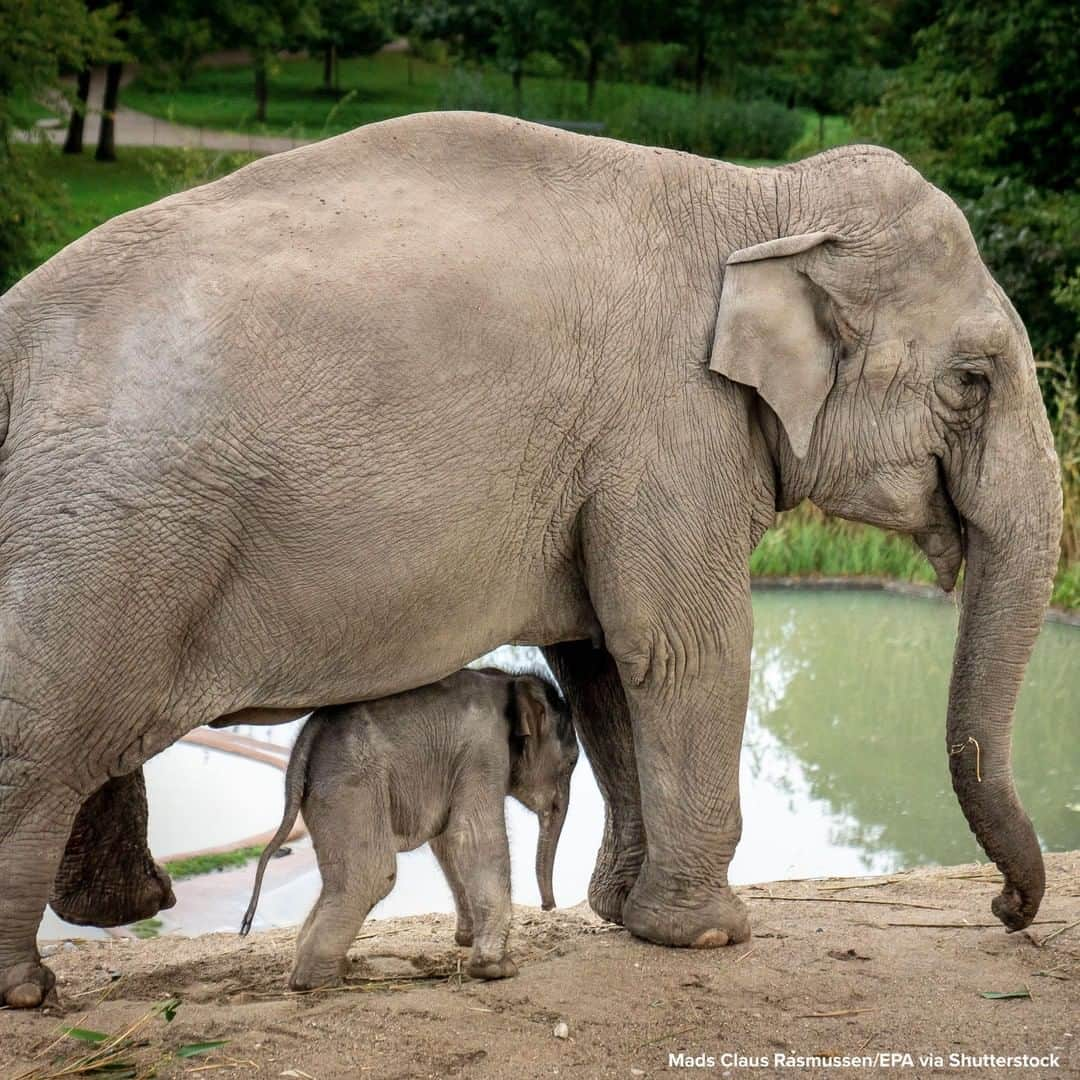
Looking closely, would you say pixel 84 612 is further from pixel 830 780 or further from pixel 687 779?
pixel 830 780

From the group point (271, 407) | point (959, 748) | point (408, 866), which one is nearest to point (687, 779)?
point (959, 748)

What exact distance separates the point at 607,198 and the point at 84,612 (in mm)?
1913

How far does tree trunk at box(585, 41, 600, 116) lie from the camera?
99.2 ft

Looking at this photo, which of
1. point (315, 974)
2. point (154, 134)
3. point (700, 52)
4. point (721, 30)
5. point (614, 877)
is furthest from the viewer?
point (721, 30)

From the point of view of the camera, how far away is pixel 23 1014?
15.2 feet

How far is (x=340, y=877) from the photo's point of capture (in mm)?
4871

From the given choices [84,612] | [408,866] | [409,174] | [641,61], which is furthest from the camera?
[641,61]

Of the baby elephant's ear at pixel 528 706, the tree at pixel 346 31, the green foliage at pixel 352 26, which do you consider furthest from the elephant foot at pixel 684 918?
the tree at pixel 346 31

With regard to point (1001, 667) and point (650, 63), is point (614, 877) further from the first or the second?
point (650, 63)

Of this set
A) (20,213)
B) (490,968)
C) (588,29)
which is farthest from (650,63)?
(490,968)

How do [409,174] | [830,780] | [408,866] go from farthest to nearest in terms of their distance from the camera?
[830,780] < [408,866] < [409,174]

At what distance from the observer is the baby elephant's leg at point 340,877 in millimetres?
4883

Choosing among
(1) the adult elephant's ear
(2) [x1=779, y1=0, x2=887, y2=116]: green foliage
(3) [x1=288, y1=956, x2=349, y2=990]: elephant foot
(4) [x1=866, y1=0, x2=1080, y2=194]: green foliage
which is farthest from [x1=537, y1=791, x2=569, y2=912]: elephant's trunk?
(2) [x1=779, y1=0, x2=887, y2=116]: green foliage

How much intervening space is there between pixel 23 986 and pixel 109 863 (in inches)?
33.2
